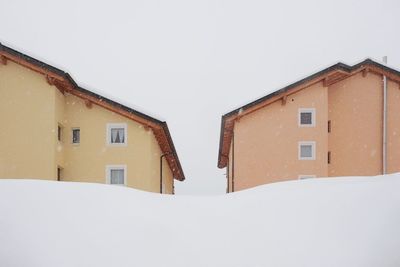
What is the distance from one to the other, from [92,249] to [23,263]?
55 centimetres

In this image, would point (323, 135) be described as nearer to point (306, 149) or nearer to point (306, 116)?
point (306, 149)

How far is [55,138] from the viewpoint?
1772 centimetres

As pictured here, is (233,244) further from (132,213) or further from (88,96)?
(88,96)

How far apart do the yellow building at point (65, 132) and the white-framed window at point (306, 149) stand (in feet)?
19.8

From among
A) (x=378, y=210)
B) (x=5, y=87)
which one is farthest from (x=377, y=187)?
(x=5, y=87)

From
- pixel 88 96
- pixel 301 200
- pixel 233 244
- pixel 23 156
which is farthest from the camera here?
pixel 88 96

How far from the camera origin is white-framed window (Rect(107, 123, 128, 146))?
63.0 ft

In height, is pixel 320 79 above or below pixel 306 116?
above

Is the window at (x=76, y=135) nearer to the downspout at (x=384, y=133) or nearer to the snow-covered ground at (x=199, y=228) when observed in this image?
the downspout at (x=384, y=133)

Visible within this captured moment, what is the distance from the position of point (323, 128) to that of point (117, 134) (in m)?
9.07

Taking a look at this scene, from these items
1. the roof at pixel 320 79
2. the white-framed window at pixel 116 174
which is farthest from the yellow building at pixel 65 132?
the roof at pixel 320 79

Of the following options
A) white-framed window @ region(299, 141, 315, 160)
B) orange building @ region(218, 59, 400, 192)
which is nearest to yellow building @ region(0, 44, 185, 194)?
orange building @ region(218, 59, 400, 192)

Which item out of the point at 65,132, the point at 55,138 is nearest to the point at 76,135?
the point at 65,132

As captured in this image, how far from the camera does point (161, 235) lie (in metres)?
4.05
